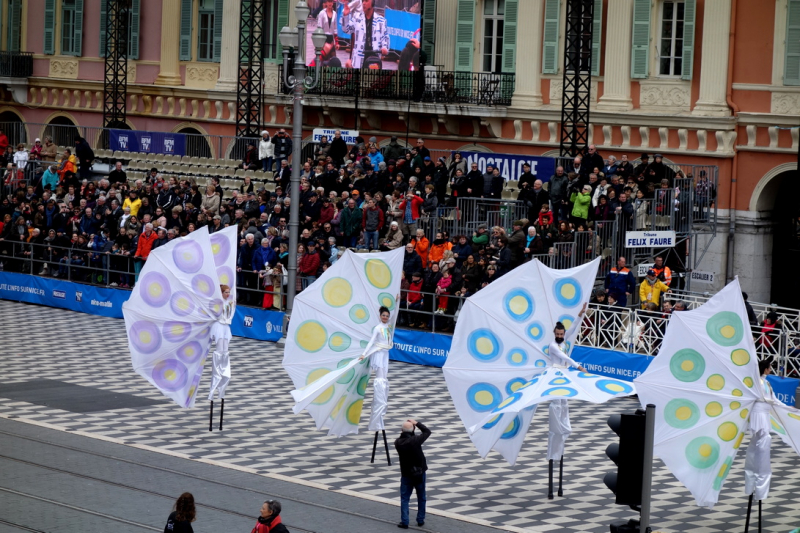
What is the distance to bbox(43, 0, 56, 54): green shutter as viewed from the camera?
173 ft

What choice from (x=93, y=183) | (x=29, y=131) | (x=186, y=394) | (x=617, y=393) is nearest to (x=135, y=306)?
(x=186, y=394)

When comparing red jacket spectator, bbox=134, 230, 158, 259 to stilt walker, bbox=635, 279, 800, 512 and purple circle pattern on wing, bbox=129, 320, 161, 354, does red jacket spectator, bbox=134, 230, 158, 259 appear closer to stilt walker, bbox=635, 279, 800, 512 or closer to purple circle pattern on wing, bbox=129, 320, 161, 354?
purple circle pattern on wing, bbox=129, 320, 161, 354

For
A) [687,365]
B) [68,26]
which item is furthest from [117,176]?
[687,365]

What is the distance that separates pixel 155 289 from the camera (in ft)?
73.3

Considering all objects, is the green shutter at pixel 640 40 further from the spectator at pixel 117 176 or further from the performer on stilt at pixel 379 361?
the performer on stilt at pixel 379 361

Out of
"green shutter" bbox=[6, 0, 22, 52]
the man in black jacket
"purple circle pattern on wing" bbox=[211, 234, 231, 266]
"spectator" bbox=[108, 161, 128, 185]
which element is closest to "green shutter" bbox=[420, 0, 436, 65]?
"spectator" bbox=[108, 161, 128, 185]

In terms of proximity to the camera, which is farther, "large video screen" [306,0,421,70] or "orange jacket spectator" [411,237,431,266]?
"large video screen" [306,0,421,70]

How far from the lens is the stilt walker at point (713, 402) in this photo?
16453mm

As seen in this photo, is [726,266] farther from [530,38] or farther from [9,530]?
[9,530]

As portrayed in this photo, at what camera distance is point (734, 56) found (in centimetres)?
3538

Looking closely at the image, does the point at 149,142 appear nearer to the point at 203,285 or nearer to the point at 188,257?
the point at 188,257

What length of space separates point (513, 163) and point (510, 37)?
7.18 m

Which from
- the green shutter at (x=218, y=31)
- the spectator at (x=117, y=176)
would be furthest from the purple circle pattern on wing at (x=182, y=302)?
the green shutter at (x=218, y=31)

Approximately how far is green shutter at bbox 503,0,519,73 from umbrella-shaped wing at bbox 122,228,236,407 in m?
19.5
